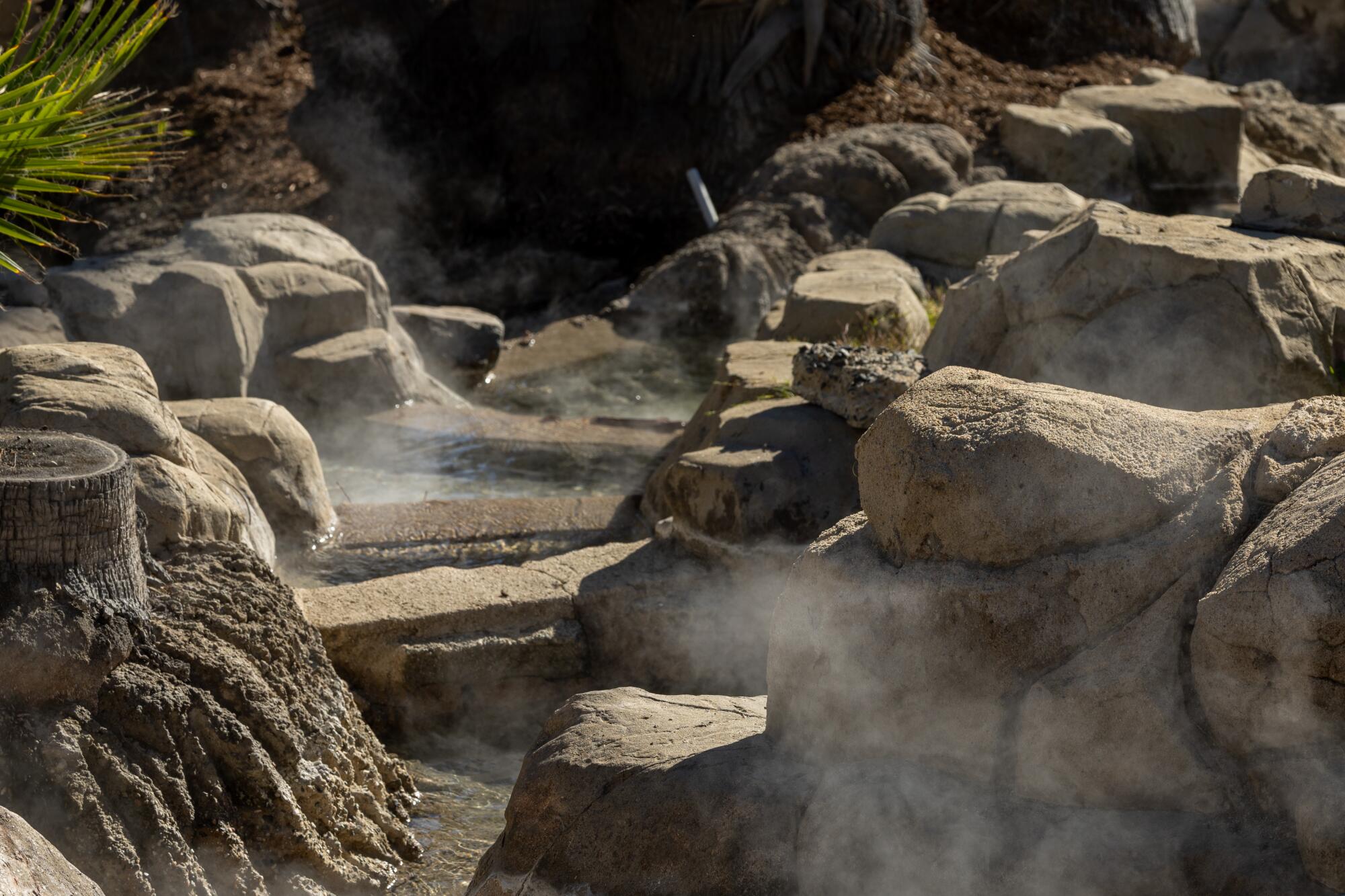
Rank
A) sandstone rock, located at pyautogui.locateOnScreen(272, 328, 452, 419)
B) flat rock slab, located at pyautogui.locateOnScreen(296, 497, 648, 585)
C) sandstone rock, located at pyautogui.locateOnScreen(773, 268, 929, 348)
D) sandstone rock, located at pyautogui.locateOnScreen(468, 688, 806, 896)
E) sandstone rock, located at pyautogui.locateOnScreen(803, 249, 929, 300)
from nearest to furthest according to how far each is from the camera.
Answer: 1. sandstone rock, located at pyautogui.locateOnScreen(468, 688, 806, 896)
2. flat rock slab, located at pyautogui.locateOnScreen(296, 497, 648, 585)
3. sandstone rock, located at pyautogui.locateOnScreen(773, 268, 929, 348)
4. sandstone rock, located at pyautogui.locateOnScreen(272, 328, 452, 419)
5. sandstone rock, located at pyautogui.locateOnScreen(803, 249, 929, 300)

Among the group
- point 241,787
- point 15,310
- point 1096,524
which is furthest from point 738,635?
point 15,310

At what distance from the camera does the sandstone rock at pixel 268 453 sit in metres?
5.95

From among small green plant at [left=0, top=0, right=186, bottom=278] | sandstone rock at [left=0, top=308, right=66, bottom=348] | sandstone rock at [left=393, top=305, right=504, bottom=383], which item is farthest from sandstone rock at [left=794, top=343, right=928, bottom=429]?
sandstone rock at [left=393, top=305, right=504, bottom=383]

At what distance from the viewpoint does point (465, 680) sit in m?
5.09

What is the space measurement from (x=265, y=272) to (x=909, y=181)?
6.29m

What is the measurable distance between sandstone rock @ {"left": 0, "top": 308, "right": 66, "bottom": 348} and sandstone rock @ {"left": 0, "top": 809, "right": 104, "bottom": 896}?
14.1ft

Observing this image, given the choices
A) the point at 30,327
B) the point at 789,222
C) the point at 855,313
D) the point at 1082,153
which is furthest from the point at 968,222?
the point at 30,327

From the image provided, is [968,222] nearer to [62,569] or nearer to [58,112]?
[58,112]

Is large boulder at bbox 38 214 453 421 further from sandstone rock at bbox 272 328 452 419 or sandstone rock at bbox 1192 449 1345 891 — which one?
sandstone rock at bbox 1192 449 1345 891

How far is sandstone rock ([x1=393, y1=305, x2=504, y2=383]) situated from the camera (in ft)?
33.6

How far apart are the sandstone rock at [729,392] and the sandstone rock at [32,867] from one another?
332 cm

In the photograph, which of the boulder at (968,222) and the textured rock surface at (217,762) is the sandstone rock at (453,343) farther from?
the textured rock surface at (217,762)

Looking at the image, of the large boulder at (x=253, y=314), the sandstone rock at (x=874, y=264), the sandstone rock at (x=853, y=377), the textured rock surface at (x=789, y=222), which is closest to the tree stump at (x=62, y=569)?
the sandstone rock at (x=853, y=377)

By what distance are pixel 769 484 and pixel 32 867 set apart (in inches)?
132
